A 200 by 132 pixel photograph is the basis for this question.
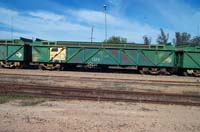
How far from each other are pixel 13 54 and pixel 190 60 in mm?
18006

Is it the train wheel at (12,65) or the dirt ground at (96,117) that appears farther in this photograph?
the train wheel at (12,65)

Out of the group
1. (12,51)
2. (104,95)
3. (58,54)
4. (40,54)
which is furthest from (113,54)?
(104,95)

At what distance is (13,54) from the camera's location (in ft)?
95.8

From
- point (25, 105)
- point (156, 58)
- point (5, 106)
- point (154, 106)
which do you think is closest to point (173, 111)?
point (154, 106)

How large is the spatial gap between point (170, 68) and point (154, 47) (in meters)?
2.62

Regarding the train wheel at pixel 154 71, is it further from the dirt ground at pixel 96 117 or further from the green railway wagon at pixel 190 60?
the dirt ground at pixel 96 117

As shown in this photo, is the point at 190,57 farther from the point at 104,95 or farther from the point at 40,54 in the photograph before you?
the point at 104,95

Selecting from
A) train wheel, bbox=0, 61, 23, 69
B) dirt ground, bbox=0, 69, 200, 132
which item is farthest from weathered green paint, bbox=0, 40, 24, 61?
dirt ground, bbox=0, 69, 200, 132

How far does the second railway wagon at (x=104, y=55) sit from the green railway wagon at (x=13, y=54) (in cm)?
102

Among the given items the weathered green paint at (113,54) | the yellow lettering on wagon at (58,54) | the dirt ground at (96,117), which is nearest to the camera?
the dirt ground at (96,117)

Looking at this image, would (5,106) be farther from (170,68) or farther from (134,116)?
(170,68)

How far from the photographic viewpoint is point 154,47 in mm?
27672

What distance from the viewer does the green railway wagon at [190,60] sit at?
26500 millimetres

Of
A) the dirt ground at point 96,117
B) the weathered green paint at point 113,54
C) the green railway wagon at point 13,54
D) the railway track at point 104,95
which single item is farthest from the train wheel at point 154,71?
the dirt ground at point 96,117
